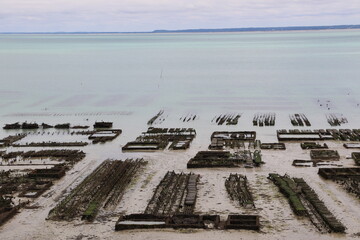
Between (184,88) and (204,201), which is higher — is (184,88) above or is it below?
above

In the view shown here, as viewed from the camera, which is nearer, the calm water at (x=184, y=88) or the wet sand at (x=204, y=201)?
the wet sand at (x=204, y=201)

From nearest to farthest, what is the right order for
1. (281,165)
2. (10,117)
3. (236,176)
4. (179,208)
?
(179,208) < (236,176) < (281,165) < (10,117)

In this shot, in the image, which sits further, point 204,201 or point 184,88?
point 184,88

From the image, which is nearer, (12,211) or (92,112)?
(12,211)

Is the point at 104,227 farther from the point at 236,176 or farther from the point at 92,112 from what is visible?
the point at 92,112

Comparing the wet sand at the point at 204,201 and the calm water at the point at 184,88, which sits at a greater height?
the calm water at the point at 184,88

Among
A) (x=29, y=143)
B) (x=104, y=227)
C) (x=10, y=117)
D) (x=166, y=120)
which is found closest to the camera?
(x=104, y=227)

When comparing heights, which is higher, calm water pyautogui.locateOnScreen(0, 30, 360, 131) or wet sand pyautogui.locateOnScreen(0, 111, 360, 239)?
calm water pyautogui.locateOnScreen(0, 30, 360, 131)

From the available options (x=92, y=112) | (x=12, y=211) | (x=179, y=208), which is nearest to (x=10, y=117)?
(x=92, y=112)

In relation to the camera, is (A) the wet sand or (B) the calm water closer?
(A) the wet sand

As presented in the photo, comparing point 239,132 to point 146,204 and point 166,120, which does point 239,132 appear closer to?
point 166,120
